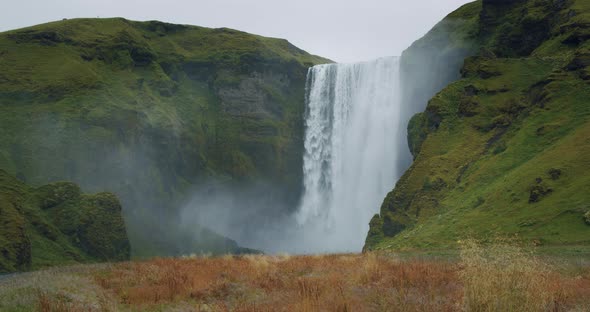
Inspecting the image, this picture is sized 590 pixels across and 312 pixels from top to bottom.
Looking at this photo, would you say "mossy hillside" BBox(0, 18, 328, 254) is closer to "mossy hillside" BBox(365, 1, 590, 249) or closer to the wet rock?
"mossy hillside" BBox(365, 1, 590, 249)

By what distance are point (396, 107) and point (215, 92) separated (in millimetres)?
37647

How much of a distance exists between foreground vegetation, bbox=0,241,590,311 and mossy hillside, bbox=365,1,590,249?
11719mm

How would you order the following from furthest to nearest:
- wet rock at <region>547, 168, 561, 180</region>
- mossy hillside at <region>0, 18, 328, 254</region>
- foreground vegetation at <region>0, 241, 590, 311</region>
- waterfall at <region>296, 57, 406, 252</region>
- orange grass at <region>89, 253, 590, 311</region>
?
waterfall at <region>296, 57, 406, 252</region>
mossy hillside at <region>0, 18, 328, 254</region>
wet rock at <region>547, 168, 561, 180</region>
orange grass at <region>89, 253, 590, 311</region>
foreground vegetation at <region>0, 241, 590, 311</region>

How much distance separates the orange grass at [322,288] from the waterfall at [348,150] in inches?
2339

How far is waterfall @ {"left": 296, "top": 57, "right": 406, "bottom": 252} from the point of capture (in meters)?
76.2

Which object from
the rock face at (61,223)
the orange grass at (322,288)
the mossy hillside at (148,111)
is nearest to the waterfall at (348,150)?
the mossy hillside at (148,111)

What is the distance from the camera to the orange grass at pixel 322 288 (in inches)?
349

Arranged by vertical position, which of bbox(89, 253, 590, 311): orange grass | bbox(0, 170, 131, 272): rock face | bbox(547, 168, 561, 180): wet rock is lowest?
bbox(0, 170, 131, 272): rock face

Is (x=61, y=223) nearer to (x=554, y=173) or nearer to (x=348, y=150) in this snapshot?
(x=348, y=150)

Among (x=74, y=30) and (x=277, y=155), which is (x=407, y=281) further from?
(x=74, y=30)

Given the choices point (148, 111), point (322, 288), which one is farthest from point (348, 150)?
point (322, 288)

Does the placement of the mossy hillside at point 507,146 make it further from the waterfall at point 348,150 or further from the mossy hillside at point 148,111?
the mossy hillside at point 148,111

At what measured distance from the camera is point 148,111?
271 feet

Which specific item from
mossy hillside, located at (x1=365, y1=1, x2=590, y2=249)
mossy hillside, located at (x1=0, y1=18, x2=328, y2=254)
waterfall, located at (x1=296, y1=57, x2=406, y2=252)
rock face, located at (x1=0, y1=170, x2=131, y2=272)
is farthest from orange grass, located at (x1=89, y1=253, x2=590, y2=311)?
waterfall, located at (x1=296, y1=57, x2=406, y2=252)
